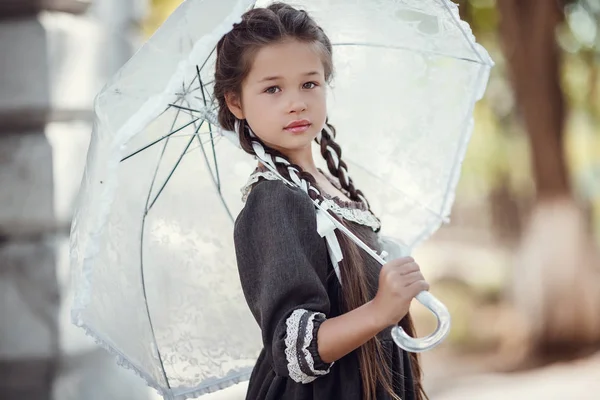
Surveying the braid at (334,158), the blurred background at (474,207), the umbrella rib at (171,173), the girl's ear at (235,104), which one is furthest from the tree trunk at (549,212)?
the girl's ear at (235,104)

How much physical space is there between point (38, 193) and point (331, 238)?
2050 millimetres

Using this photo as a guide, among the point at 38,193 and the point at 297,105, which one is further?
the point at 38,193

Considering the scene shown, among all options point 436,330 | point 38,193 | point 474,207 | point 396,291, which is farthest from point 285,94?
point 474,207

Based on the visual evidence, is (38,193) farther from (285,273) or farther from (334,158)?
(285,273)

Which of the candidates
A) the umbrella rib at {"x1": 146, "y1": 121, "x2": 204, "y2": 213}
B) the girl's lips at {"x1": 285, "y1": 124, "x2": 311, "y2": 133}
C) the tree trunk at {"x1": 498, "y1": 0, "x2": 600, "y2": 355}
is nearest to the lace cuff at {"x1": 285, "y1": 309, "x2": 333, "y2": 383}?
the girl's lips at {"x1": 285, "y1": 124, "x2": 311, "y2": 133}

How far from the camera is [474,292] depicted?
10852 millimetres

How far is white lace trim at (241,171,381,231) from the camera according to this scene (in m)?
2.00

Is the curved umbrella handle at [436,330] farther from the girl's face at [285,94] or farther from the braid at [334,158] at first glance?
the braid at [334,158]

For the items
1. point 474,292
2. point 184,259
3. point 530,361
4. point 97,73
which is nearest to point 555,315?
point 530,361

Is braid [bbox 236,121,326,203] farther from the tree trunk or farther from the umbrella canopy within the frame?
the tree trunk

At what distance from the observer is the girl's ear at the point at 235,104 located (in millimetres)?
2109

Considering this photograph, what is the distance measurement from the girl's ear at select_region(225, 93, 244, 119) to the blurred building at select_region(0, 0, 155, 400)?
172 cm

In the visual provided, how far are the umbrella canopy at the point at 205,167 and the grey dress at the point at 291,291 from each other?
29 cm

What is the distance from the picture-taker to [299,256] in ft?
6.08
